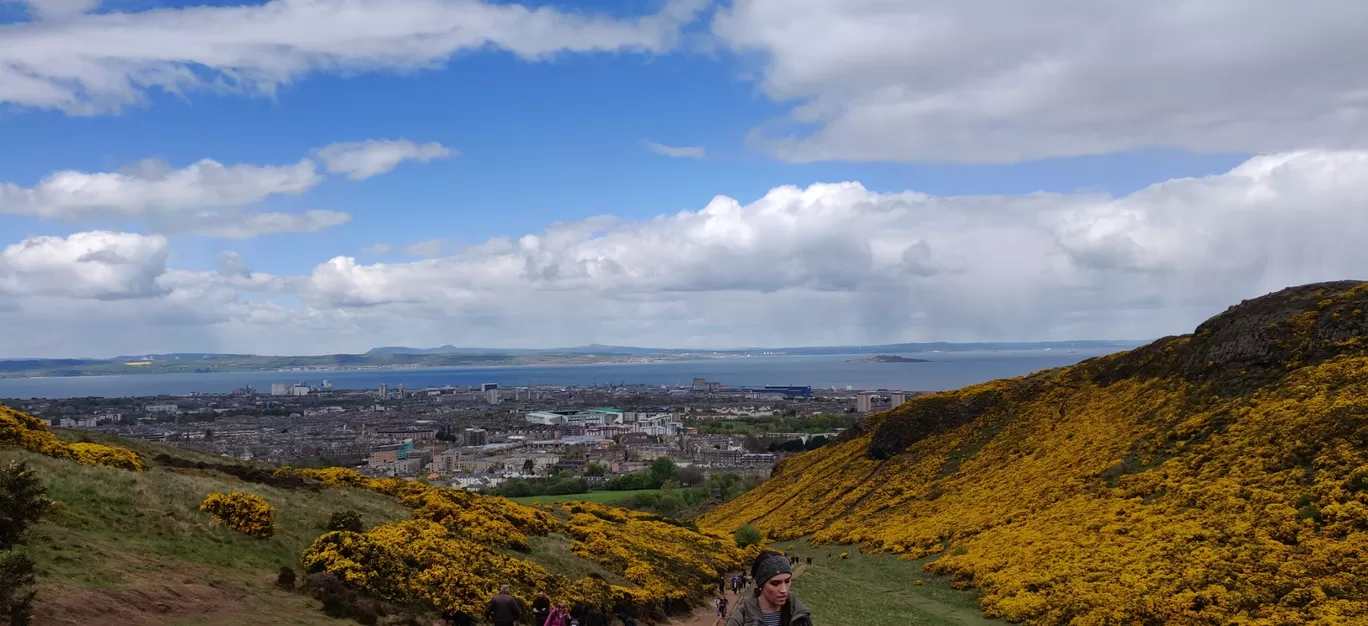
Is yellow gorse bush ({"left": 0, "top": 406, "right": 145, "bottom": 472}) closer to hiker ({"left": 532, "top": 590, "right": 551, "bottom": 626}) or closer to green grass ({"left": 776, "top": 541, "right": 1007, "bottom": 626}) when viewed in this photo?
hiker ({"left": 532, "top": 590, "right": 551, "bottom": 626})

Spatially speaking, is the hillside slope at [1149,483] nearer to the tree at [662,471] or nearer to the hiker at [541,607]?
the hiker at [541,607]

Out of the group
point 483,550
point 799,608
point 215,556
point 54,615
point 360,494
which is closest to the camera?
point 799,608

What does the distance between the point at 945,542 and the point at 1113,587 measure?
14.3 metres

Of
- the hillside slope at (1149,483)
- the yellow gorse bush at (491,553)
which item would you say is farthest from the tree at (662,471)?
the yellow gorse bush at (491,553)

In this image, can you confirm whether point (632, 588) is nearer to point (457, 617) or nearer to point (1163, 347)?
point (457, 617)

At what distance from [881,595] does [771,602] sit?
28682mm

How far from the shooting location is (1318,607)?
20.9 meters

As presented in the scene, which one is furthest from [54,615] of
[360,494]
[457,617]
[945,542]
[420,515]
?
[945,542]

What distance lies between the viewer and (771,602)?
707 centimetres

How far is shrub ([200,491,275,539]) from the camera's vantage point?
21344 mm

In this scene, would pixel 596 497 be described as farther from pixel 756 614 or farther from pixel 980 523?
pixel 756 614

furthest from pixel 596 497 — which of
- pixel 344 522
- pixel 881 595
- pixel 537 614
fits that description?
pixel 537 614

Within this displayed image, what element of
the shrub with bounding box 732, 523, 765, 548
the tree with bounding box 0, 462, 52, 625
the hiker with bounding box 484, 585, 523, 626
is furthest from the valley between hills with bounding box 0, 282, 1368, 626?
the hiker with bounding box 484, 585, 523, 626

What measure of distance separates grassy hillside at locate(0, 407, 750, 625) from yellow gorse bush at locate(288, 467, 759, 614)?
0.06 meters
